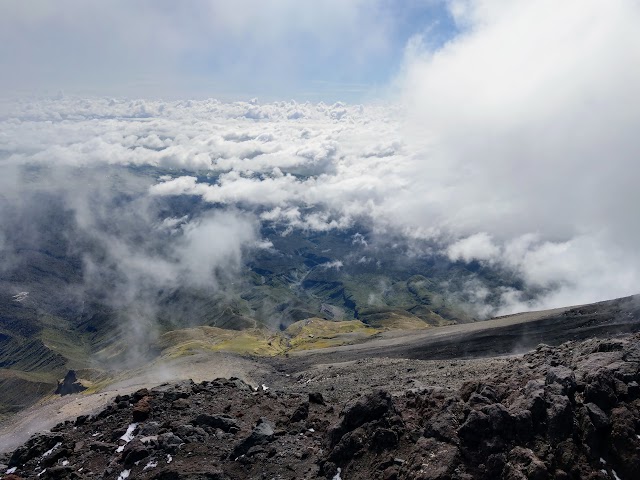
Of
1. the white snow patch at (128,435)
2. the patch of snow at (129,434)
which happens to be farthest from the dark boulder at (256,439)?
the patch of snow at (129,434)

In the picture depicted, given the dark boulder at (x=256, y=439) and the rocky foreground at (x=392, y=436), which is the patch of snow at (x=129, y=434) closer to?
the rocky foreground at (x=392, y=436)

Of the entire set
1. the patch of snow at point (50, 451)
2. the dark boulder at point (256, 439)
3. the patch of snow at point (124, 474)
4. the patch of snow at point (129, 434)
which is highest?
the patch of snow at point (129, 434)

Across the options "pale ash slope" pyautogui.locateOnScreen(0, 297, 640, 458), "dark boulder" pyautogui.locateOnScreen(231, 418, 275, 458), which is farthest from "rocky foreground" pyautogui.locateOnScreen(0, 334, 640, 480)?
"pale ash slope" pyautogui.locateOnScreen(0, 297, 640, 458)

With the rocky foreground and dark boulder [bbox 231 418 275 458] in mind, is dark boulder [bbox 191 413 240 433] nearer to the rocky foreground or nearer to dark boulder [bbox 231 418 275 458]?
the rocky foreground

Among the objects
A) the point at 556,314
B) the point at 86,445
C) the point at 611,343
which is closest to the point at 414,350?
the point at 556,314

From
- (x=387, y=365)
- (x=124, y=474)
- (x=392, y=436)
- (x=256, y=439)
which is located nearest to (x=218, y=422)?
(x=256, y=439)

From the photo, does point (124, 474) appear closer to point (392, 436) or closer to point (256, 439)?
point (256, 439)

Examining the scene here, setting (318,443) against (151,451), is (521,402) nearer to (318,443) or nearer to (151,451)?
(318,443)

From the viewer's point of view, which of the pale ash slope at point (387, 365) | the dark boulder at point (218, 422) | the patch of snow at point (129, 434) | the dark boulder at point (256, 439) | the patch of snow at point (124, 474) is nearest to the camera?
the patch of snow at point (124, 474)
